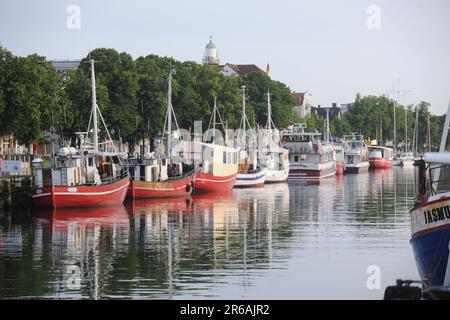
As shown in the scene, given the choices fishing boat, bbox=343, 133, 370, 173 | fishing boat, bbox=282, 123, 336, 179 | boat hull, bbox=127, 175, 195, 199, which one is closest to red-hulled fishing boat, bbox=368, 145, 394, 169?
fishing boat, bbox=343, 133, 370, 173

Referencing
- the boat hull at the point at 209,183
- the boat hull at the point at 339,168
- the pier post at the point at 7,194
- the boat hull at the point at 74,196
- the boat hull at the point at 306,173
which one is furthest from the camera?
the boat hull at the point at 339,168

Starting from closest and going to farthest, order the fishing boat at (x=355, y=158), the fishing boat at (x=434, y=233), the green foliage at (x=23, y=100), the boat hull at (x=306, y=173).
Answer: the fishing boat at (x=434, y=233), the green foliage at (x=23, y=100), the boat hull at (x=306, y=173), the fishing boat at (x=355, y=158)

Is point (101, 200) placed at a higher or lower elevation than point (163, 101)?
lower

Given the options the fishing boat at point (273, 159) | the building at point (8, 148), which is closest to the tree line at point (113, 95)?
the building at point (8, 148)

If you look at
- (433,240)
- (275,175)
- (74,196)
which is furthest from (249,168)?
(433,240)

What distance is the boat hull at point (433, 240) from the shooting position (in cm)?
3184

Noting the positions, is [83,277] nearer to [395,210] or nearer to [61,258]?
[61,258]

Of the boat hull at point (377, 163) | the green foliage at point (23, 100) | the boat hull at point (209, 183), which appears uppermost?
the green foliage at point (23, 100)

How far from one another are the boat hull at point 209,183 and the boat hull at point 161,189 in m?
4.58

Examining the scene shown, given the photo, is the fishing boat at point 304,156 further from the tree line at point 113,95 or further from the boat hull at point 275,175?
the tree line at point 113,95

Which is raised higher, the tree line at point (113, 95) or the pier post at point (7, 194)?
the tree line at point (113, 95)

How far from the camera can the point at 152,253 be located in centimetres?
4531
